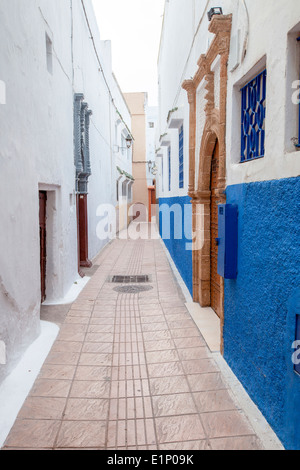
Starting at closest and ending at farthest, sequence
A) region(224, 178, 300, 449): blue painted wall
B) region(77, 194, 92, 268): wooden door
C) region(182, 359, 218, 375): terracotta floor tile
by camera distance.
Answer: region(224, 178, 300, 449): blue painted wall
region(182, 359, 218, 375): terracotta floor tile
region(77, 194, 92, 268): wooden door

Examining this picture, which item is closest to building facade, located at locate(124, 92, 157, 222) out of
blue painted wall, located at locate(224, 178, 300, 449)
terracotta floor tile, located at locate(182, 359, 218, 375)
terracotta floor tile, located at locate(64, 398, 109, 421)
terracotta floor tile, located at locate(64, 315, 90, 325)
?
terracotta floor tile, located at locate(64, 315, 90, 325)

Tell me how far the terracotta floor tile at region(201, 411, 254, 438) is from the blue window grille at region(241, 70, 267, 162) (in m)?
2.29

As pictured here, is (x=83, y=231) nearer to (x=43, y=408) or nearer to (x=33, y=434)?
(x=43, y=408)

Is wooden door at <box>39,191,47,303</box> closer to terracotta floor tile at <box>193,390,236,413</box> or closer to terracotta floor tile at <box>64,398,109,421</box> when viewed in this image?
terracotta floor tile at <box>64,398,109,421</box>

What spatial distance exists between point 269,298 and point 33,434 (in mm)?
2230

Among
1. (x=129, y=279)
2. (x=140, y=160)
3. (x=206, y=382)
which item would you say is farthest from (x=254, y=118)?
(x=140, y=160)

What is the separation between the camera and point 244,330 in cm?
366

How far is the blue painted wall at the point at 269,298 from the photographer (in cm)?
261

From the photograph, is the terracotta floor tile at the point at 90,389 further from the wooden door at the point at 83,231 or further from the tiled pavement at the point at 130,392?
the wooden door at the point at 83,231

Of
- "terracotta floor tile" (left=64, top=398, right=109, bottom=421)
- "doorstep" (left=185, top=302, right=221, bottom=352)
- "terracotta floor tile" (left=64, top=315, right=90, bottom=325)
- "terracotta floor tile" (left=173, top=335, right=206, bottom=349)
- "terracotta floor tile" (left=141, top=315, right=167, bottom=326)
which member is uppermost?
"doorstep" (left=185, top=302, right=221, bottom=352)

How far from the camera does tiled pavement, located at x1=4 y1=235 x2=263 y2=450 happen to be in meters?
3.03

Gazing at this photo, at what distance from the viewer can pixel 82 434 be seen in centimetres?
308

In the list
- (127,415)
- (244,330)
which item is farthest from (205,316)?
(127,415)

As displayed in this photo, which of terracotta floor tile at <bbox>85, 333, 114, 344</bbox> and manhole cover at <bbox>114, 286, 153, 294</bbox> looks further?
manhole cover at <bbox>114, 286, 153, 294</bbox>
